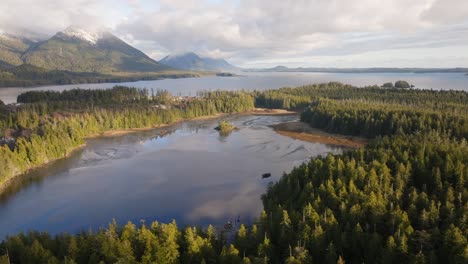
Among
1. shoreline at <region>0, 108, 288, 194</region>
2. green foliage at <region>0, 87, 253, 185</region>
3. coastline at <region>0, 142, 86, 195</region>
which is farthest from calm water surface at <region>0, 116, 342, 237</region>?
green foliage at <region>0, 87, 253, 185</region>

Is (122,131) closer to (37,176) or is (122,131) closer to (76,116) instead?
(76,116)

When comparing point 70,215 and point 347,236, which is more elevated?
point 347,236

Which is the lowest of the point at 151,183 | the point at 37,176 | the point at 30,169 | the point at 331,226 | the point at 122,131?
the point at 151,183

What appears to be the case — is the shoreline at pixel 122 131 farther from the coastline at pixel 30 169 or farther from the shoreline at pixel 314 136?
the shoreline at pixel 314 136

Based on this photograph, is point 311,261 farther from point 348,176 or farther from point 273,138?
point 273,138

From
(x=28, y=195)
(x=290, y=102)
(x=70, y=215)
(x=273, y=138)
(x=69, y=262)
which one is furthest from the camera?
(x=290, y=102)

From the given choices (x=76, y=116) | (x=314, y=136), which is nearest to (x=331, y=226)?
(x=314, y=136)

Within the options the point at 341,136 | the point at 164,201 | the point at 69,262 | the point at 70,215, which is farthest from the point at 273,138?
the point at 69,262
